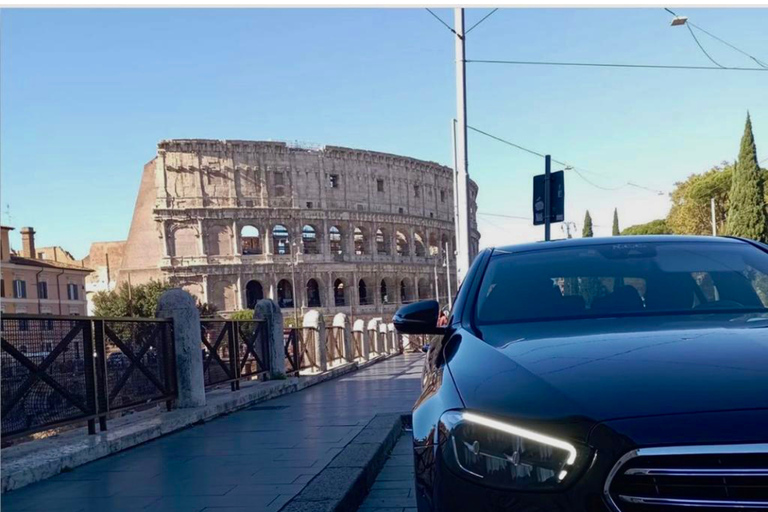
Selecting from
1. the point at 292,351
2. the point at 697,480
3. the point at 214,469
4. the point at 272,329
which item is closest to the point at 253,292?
the point at 292,351

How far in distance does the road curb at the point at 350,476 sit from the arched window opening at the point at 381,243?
80.9 meters

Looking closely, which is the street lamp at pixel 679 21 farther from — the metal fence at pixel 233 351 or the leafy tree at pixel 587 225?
the leafy tree at pixel 587 225

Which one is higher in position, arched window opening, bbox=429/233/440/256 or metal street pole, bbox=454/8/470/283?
metal street pole, bbox=454/8/470/283

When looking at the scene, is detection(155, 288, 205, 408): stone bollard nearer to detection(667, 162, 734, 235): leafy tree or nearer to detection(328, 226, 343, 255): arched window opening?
detection(667, 162, 734, 235): leafy tree

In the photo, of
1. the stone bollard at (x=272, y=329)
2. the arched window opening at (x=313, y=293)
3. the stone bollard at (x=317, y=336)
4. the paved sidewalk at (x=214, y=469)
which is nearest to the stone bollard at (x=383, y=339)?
the stone bollard at (x=317, y=336)

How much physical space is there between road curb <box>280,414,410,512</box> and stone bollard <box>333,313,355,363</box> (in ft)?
49.4

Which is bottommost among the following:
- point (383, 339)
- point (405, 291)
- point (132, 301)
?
point (405, 291)

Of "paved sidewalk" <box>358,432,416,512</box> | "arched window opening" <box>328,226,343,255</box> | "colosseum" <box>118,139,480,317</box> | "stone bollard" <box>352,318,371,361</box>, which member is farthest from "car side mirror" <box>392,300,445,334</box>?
"arched window opening" <box>328,226,343,255</box>

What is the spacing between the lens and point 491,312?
11.1 feet

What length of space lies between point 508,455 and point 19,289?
72714 mm

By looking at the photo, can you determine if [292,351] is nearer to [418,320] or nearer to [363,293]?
[418,320]

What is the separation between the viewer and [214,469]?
5523mm

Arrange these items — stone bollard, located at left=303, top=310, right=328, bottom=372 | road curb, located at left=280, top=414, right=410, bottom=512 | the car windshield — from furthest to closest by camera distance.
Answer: stone bollard, located at left=303, top=310, right=328, bottom=372 < road curb, located at left=280, top=414, right=410, bottom=512 < the car windshield

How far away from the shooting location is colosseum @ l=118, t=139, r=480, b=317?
253 ft
